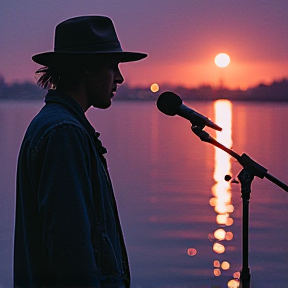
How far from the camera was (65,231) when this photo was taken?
211cm

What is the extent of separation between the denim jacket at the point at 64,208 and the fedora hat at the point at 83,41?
5.0 inches

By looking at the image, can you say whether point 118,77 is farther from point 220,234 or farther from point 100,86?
point 220,234

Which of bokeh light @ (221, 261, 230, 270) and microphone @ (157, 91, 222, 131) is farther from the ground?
microphone @ (157, 91, 222, 131)

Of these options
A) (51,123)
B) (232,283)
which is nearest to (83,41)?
(51,123)

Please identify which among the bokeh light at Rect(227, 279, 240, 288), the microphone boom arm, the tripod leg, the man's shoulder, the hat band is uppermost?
the hat band

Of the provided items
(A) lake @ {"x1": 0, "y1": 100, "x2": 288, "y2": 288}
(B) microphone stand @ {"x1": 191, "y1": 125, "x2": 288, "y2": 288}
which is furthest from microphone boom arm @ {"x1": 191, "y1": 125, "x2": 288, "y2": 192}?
(A) lake @ {"x1": 0, "y1": 100, "x2": 288, "y2": 288}

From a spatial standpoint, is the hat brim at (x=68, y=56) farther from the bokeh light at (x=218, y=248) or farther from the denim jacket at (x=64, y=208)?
the bokeh light at (x=218, y=248)

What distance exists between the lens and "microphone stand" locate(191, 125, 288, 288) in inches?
109

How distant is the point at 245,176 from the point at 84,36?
860 mm

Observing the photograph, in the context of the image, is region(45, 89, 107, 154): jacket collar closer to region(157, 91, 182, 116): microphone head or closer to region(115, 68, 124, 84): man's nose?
region(115, 68, 124, 84): man's nose

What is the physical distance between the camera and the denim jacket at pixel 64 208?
6.94 feet

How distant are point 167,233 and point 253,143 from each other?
2987 cm

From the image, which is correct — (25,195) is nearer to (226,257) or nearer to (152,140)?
(226,257)

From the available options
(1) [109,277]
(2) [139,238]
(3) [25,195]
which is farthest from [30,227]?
(2) [139,238]
